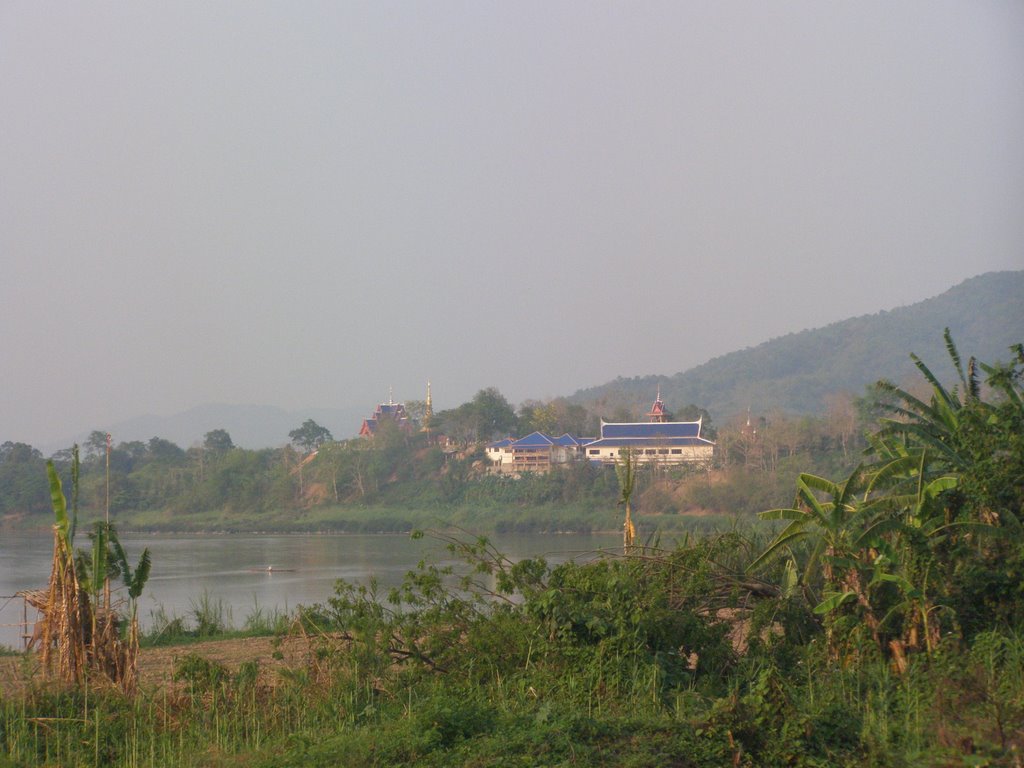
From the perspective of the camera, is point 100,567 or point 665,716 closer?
point 665,716

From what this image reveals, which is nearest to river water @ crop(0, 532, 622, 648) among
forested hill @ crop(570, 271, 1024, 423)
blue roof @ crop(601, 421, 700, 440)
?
blue roof @ crop(601, 421, 700, 440)

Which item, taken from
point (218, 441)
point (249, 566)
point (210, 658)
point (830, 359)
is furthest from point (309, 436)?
point (830, 359)

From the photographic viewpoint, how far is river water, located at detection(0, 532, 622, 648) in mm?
13633

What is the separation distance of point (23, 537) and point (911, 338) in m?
103

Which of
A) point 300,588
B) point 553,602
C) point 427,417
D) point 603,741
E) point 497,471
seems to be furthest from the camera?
point 427,417

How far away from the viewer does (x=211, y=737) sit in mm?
4402

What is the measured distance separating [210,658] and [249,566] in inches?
619

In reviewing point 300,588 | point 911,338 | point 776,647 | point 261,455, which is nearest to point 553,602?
point 776,647

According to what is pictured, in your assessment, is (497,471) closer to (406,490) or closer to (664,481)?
(406,490)

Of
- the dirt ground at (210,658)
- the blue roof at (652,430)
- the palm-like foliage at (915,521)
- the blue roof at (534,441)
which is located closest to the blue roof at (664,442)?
the blue roof at (652,430)

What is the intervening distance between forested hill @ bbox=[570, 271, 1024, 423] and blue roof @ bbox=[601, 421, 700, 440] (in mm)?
50881

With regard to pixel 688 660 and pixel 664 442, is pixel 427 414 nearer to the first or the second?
pixel 664 442

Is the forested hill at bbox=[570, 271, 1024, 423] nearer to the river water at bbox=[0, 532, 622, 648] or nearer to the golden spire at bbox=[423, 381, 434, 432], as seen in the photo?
the golden spire at bbox=[423, 381, 434, 432]

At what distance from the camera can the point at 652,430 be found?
43.3m
